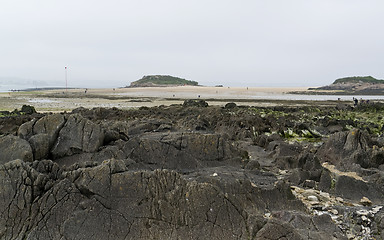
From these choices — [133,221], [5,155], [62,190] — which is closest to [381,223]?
[133,221]

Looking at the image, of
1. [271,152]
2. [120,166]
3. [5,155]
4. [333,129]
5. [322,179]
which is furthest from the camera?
[333,129]

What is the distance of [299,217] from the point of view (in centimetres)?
559

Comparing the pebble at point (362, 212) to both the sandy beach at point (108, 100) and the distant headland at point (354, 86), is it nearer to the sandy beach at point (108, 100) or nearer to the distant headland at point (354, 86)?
the sandy beach at point (108, 100)

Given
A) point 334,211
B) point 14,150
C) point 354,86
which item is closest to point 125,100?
point 14,150

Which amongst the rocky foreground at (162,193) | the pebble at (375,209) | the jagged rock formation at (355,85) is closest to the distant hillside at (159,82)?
the jagged rock formation at (355,85)

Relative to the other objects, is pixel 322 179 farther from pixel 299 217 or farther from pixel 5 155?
pixel 5 155

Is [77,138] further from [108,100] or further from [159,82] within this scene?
[159,82]

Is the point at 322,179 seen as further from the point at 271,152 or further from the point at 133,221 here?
the point at 133,221

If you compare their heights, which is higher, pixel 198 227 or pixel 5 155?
pixel 5 155

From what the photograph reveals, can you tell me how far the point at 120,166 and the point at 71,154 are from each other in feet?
9.31

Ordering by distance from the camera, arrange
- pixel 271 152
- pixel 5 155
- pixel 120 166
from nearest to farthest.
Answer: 1. pixel 120 166
2. pixel 5 155
3. pixel 271 152

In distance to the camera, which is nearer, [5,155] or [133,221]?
[133,221]

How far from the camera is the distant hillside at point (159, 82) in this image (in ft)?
497

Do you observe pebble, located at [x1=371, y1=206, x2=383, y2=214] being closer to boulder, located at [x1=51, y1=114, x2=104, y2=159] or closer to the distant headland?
boulder, located at [x1=51, y1=114, x2=104, y2=159]
